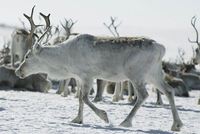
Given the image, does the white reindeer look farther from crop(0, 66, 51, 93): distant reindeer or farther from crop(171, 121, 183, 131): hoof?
crop(0, 66, 51, 93): distant reindeer

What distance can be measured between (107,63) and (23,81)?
A: 10191 millimetres

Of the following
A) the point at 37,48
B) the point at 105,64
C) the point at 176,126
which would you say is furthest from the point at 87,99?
the point at 176,126

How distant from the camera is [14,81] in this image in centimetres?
1981

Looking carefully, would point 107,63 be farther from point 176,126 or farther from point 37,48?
point 176,126

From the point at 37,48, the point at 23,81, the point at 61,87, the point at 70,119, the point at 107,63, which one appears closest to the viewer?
the point at 107,63

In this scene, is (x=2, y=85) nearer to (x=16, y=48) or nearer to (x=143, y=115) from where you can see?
(x=16, y=48)

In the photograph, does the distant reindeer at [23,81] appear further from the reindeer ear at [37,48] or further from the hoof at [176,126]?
the hoof at [176,126]

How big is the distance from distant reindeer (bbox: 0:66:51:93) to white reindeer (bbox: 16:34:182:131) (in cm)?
923

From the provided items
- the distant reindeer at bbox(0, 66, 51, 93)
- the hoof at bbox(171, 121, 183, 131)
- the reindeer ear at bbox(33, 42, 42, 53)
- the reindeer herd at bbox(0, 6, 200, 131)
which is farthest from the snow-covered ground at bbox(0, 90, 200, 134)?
the distant reindeer at bbox(0, 66, 51, 93)

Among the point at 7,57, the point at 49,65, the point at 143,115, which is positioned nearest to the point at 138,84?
the point at 49,65

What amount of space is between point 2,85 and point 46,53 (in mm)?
9317

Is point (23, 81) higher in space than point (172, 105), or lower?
higher

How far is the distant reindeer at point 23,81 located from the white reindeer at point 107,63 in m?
9.23

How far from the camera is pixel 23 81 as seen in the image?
19984mm
